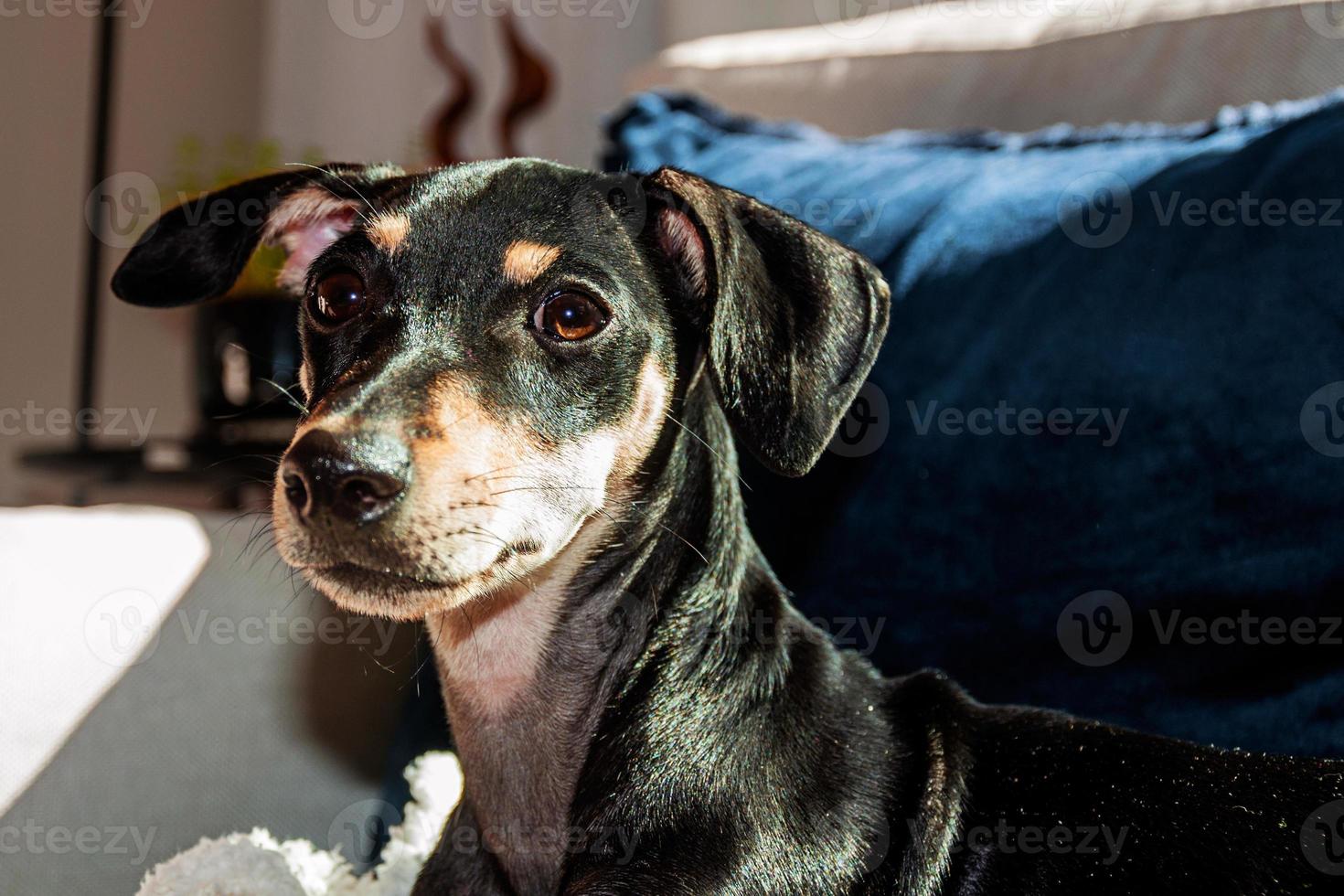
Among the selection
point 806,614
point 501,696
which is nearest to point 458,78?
point 806,614

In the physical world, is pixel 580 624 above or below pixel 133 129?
above

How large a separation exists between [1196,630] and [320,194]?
1.31 meters

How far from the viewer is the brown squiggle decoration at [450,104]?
12.7 ft

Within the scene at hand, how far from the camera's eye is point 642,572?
4.46 ft

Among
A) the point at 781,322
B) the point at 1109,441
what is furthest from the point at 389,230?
the point at 1109,441

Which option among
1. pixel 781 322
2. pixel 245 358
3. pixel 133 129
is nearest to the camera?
pixel 781 322

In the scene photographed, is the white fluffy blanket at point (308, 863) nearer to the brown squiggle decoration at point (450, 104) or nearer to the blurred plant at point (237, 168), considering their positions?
the blurred plant at point (237, 168)

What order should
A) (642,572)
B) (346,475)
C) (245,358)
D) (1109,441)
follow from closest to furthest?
(346,475), (642,572), (1109,441), (245,358)

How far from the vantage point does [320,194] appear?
152cm

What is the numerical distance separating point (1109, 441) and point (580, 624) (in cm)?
78

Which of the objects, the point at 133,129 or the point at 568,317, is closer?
the point at 568,317

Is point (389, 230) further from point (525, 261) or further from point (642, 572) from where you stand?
point (642, 572)

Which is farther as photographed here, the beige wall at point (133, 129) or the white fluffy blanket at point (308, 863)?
the beige wall at point (133, 129)

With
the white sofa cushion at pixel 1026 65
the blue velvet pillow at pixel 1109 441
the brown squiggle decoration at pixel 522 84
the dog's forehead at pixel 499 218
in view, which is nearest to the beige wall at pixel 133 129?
the brown squiggle decoration at pixel 522 84
